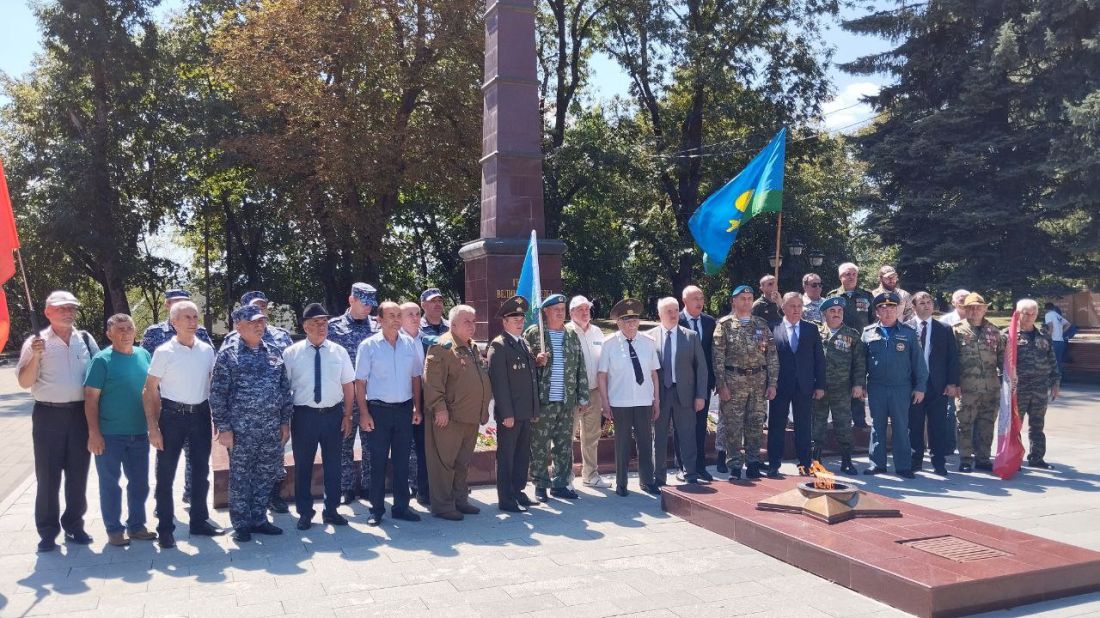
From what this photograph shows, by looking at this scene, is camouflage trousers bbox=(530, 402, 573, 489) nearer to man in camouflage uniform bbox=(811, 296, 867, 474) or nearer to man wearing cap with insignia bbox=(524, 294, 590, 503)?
man wearing cap with insignia bbox=(524, 294, 590, 503)

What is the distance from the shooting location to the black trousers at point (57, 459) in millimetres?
5781

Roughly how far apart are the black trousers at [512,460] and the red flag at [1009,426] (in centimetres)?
451

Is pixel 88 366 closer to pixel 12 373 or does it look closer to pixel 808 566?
pixel 808 566

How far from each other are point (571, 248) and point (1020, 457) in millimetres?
20435

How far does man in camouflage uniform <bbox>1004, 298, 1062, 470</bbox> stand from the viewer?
27.5 ft

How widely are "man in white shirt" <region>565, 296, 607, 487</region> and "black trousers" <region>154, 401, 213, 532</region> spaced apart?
3.08m

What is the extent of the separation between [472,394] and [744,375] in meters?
2.63

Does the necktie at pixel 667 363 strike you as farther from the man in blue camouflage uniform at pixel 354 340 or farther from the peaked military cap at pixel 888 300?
the man in blue camouflage uniform at pixel 354 340

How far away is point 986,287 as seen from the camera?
20.0 meters

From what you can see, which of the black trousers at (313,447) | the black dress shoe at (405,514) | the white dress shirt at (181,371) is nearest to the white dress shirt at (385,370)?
the black trousers at (313,447)

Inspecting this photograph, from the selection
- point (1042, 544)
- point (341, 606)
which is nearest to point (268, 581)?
point (341, 606)

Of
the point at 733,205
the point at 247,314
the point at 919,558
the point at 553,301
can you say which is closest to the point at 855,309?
the point at 733,205

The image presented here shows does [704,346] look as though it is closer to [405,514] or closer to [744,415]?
[744,415]

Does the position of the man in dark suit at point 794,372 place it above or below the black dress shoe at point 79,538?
above
